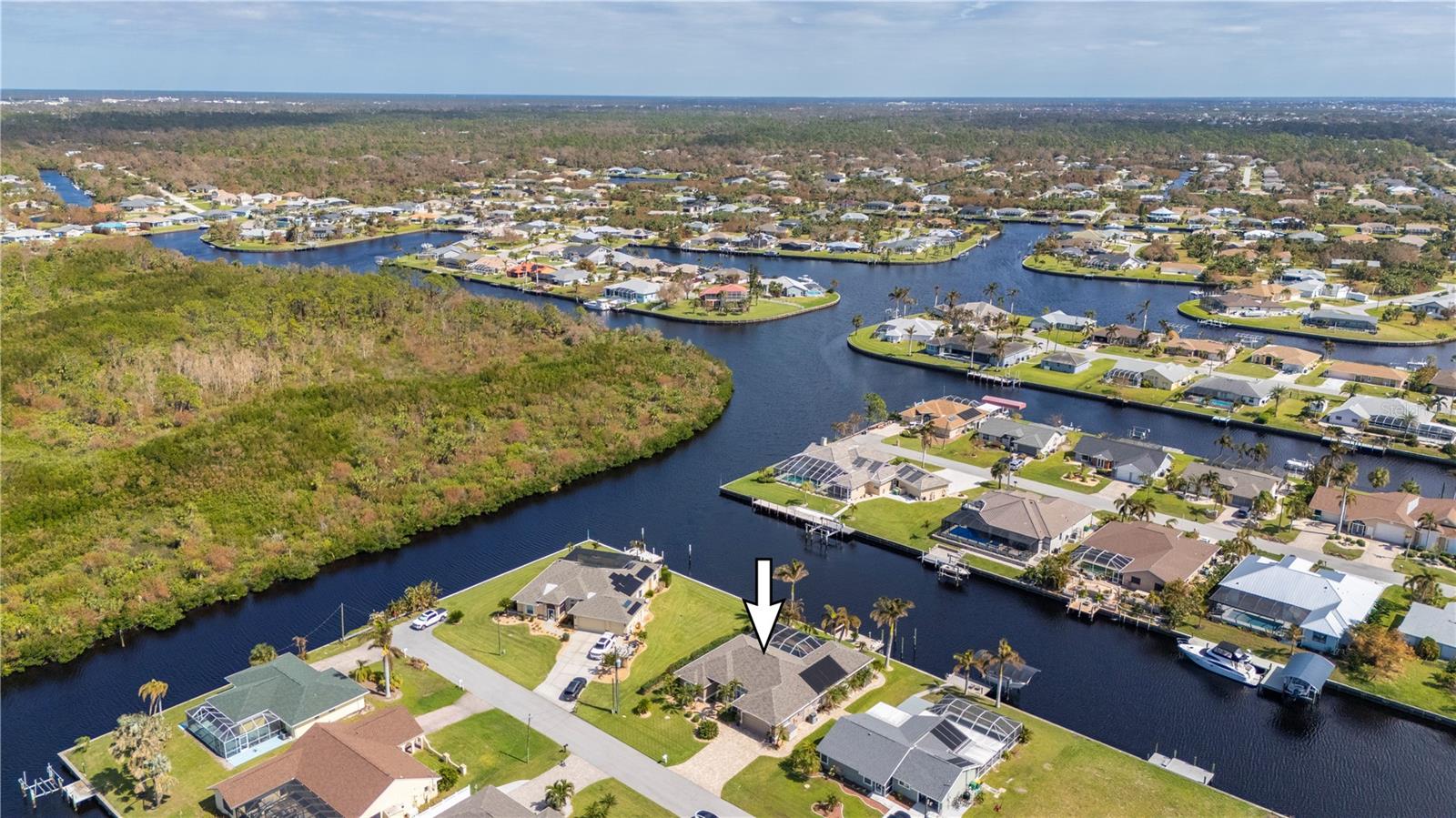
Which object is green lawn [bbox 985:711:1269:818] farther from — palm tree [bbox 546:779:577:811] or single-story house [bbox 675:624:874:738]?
palm tree [bbox 546:779:577:811]

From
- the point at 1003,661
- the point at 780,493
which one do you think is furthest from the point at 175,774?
the point at 780,493

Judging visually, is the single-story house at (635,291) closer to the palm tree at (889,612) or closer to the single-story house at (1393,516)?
the single-story house at (1393,516)

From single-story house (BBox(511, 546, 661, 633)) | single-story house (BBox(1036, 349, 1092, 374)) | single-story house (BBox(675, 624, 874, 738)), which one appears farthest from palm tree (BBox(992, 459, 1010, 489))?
single-story house (BBox(1036, 349, 1092, 374))

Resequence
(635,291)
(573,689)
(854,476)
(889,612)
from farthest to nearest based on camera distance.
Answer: (635,291) < (854,476) < (889,612) < (573,689)

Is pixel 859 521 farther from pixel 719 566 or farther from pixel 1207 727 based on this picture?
pixel 1207 727

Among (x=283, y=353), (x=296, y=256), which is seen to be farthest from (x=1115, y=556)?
(x=296, y=256)

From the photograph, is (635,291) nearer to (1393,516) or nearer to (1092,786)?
(1393,516)
